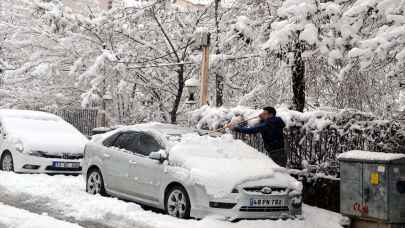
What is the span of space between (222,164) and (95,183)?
10.2 feet

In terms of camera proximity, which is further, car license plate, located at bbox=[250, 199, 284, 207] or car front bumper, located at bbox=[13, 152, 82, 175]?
car front bumper, located at bbox=[13, 152, 82, 175]

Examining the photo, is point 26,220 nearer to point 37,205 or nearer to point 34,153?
point 37,205

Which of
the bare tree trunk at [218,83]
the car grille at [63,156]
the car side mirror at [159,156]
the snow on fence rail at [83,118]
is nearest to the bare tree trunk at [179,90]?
the bare tree trunk at [218,83]

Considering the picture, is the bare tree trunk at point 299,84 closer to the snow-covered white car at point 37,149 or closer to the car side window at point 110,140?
the car side window at point 110,140

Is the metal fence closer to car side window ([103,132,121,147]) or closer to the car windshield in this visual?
the car windshield

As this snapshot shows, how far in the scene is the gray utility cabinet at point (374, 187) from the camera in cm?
877

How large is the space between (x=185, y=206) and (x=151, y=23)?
11596mm

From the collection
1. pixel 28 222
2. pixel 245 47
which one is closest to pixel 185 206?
pixel 28 222

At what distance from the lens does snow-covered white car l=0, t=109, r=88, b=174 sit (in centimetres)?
1333

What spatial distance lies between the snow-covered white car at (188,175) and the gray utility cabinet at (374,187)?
85 centimetres

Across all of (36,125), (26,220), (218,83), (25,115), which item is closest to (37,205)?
(26,220)

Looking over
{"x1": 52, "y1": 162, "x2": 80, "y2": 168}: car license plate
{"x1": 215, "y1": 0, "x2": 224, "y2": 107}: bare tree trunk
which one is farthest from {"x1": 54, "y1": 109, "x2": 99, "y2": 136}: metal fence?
{"x1": 52, "y1": 162, "x2": 80, "y2": 168}: car license plate

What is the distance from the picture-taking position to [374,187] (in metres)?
8.95

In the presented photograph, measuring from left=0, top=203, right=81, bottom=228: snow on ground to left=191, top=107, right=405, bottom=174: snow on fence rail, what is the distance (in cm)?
526
